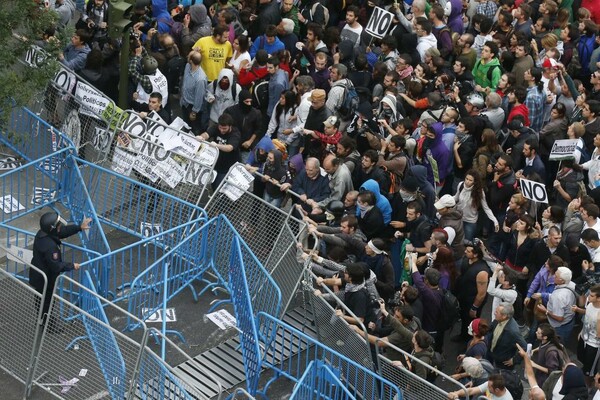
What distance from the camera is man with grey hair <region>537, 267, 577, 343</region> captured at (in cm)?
1366

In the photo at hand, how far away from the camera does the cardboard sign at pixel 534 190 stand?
48.9 feet

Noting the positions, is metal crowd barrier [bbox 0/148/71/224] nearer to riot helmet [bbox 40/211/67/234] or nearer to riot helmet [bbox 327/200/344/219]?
riot helmet [bbox 40/211/67/234]

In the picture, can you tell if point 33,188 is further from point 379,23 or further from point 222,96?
point 379,23

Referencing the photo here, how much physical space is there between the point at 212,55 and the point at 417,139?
12.2 feet

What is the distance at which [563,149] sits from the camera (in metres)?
16.3

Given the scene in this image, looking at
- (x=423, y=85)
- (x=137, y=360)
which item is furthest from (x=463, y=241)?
(x=137, y=360)

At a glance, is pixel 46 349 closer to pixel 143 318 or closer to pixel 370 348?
pixel 143 318

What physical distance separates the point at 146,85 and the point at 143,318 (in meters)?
4.44

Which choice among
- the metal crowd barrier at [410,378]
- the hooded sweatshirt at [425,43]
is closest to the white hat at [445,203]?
the metal crowd barrier at [410,378]

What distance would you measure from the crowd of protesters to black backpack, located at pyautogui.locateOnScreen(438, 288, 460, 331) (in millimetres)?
101

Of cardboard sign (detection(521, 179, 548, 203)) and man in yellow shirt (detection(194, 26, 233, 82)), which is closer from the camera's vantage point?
cardboard sign (detection(521, 179, 548, 203))

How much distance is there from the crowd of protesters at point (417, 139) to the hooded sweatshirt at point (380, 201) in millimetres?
20

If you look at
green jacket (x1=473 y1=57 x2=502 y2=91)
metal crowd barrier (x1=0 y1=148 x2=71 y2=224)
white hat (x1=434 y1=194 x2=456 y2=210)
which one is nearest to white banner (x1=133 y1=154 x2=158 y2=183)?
metal crowd barrier (x1=0 y1=148 x2=71 y2=224)

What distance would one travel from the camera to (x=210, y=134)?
17078mm
